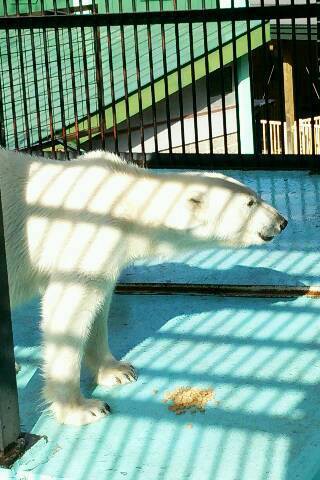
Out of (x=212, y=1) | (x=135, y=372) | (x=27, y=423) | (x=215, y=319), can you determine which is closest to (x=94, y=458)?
(x=27, y=423)

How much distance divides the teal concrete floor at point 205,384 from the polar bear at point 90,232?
0.15m

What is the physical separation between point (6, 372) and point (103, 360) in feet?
1.96

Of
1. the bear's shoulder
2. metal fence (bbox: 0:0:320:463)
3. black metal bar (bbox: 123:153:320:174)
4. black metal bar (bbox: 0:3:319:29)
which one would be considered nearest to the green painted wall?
metal fence (bbox: 0:0:320:463)

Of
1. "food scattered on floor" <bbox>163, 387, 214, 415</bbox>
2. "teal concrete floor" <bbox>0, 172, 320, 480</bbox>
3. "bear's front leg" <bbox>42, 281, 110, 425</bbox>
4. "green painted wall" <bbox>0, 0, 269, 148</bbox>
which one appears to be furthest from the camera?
"green painted wall" <bbox>0, 0, 269, 148</bbox>

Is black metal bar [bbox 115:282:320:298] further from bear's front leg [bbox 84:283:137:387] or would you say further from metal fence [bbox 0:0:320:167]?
metal fence [bbox 0:0:320:167]

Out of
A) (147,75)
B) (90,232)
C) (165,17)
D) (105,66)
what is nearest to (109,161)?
(90,232)

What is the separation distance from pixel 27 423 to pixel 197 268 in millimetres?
1692

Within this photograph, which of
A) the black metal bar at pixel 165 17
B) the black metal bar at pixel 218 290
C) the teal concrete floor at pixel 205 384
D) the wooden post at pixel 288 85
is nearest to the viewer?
the teal concrete floor at pixel 205 384

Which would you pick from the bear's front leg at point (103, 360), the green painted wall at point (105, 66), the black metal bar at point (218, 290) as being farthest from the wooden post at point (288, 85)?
the bear's front leg at point (103, 360)

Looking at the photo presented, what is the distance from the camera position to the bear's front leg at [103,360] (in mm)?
3680

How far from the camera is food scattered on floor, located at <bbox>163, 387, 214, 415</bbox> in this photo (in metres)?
3.45

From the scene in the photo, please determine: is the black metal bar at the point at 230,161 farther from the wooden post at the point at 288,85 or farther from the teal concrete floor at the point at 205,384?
the wooden post at the point at 288,85

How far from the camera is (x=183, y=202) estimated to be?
11.6 feet

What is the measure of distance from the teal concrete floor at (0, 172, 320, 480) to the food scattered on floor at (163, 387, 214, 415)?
0.10 ft
